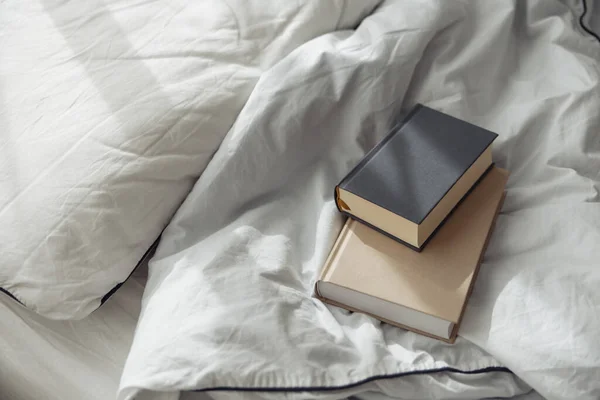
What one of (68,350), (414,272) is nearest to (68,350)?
(68,350)

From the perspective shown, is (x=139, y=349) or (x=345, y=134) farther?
(x=345, y=134)

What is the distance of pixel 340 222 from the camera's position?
73 cm

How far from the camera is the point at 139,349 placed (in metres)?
0.62

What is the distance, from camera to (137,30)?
818mm

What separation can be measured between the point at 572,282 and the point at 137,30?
603 mm

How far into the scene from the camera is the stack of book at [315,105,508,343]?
0.65m

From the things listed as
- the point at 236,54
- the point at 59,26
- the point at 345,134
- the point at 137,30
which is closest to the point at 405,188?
the point at 345,134

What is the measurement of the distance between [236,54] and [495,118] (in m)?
0.34

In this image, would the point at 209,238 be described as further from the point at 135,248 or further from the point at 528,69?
the point at 528,69

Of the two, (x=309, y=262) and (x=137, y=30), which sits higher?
(x=137, y=30)

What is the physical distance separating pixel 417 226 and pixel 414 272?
0.05 m

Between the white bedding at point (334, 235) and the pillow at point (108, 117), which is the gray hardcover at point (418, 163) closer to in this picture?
the white bedding at point (334, 235)

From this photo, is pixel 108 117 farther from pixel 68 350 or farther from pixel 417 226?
pixel 417 226

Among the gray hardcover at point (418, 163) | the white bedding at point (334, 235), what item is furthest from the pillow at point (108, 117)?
the gray hardcover at point (418, 163)
